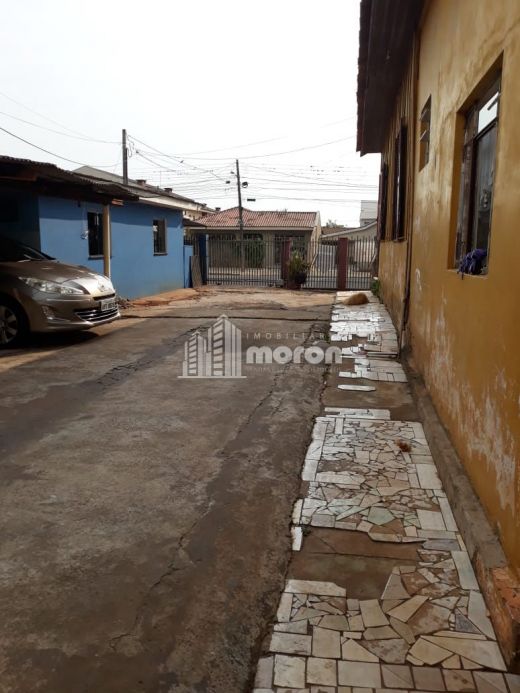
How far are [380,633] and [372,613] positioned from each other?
4.6 inches

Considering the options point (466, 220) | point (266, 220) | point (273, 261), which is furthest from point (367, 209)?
point (466, 220)

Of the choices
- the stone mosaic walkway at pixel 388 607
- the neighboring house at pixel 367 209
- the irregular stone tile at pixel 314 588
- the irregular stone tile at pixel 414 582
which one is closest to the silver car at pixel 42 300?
the stone mosaic walkway at pixel 388 607

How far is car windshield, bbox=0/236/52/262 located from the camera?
7852 mm

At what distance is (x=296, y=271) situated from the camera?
17828 millimetres

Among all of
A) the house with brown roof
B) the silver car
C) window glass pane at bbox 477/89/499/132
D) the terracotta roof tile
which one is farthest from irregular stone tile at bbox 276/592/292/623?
the terracotta roof tile

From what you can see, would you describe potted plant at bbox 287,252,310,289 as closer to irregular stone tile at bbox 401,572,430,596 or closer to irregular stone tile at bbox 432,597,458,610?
→ irregular stone tile at bbox 401,572,430,596

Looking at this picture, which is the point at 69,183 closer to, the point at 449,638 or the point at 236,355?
the point at 236,355

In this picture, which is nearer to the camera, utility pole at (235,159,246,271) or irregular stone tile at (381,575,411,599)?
irregular stone tile at (381,575,411,599)

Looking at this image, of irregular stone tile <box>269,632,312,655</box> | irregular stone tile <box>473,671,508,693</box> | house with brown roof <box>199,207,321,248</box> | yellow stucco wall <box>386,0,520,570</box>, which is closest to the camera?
irregular stone tile <box>473,671,508,693</box>

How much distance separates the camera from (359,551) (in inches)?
100

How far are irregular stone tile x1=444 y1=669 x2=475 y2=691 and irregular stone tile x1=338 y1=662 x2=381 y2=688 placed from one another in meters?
0.22

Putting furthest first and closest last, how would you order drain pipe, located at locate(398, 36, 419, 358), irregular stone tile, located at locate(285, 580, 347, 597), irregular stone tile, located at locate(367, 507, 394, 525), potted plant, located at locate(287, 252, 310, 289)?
potted plant, located at locate(287, 252, 310, 289) → drain pipe, located at locate(398, 36, 419, 358) → irregular stone tile, located at locate(367, 507, 394, 525) → irregular stone tile, located at locate(285, 580, 347, 597)

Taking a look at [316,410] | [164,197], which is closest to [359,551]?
[316,410]

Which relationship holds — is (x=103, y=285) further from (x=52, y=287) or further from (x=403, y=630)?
(x=403, y=630)
